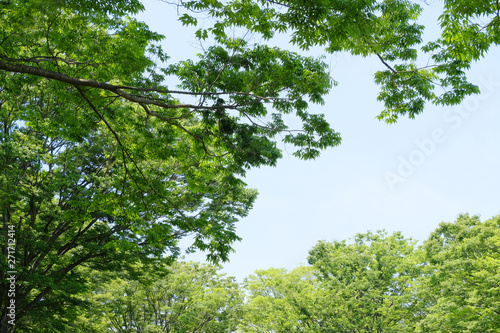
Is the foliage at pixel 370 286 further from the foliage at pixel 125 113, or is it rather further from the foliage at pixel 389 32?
the foliage at pixel 389 32

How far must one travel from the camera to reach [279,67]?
640 centimetres

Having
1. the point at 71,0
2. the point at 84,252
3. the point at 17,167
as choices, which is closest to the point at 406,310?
the point at 84,252

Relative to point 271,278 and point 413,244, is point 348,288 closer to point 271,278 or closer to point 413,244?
point 413,244

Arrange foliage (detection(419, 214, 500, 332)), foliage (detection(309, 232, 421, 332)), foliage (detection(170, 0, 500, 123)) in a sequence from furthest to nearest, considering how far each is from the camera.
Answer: foliage (detection(309, 232, 421, 332)) < foliage (detection(419, 214, 500, 332)) < foliage (detection(170, 0, 500, 123))

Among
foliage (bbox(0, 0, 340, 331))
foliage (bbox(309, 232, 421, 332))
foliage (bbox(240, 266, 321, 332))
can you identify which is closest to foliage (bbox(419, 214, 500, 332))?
foliage (bbox(309, 232, 421, 332))

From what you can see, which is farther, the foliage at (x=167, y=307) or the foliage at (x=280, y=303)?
the foliage at (x=280, y=303)

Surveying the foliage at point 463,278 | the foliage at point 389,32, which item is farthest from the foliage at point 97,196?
the foliage at point 463,278

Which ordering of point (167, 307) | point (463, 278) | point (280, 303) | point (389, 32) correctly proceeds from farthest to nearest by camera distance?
1. point (280, 303)
2. point (167, 307)
3. point (463, 278)
4. point (389, 32)

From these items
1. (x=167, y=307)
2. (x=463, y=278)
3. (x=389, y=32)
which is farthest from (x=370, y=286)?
(x=389, y=32)

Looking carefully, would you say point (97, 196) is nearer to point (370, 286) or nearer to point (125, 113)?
point (125, 113)

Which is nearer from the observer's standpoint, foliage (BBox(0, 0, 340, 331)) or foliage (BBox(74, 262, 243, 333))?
foliage (BBox(0, 0, 340, 331))

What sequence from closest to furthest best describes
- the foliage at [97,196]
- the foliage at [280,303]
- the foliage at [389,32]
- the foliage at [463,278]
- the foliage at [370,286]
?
the foliage at [389,32]
the foliage at [97,196]
the foliage at [463,278]
the foliage at [370,286]
the foliage at [280,303]

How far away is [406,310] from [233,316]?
10.3 m

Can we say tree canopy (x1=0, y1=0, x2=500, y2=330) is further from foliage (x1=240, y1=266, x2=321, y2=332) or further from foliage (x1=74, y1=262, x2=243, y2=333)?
foliage (x1=240, y1=266, x2=321, y2=332)
